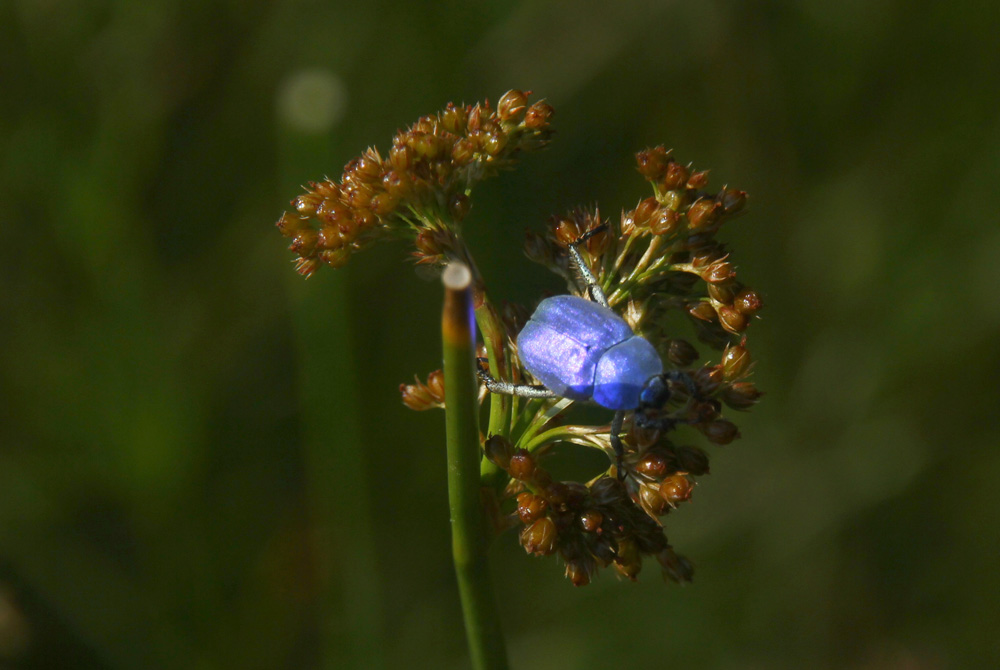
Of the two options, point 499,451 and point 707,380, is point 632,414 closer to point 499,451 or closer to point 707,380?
point 707,380

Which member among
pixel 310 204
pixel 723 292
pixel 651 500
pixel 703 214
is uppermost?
pixel 310 204

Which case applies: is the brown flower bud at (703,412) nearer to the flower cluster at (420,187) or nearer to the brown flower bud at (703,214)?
the brown flower bud at (703,214)

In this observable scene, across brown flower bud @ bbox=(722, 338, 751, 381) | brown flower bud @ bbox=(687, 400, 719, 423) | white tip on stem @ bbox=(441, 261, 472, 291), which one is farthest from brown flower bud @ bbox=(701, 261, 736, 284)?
white tip on stem @ bbox=(441, 261, 472, 291)

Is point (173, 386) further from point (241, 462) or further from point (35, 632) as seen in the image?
point (35, 632)

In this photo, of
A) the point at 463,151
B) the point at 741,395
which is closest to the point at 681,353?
the point at 741,395

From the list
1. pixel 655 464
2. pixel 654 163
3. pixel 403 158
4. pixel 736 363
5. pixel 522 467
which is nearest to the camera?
pixel 522 467

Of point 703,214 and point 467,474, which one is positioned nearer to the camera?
point 467,474
